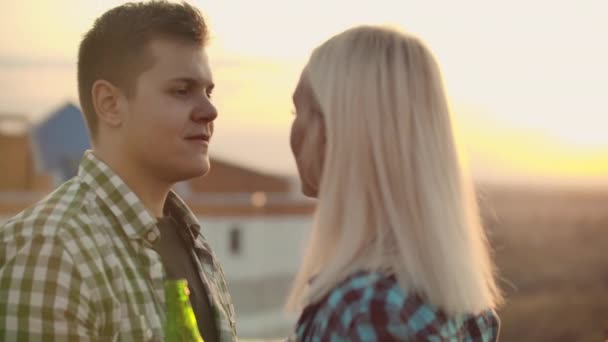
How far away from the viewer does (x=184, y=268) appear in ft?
10.6

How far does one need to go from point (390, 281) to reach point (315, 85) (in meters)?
0.44

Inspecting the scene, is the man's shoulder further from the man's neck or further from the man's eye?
the man's eye

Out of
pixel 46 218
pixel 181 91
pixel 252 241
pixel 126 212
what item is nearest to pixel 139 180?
pixel 126 212

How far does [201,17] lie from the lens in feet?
11.4

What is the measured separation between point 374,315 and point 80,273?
0.93 meters

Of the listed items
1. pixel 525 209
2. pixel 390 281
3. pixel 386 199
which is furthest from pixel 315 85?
pixel 525 209

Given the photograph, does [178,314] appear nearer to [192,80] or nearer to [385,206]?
[192,80]

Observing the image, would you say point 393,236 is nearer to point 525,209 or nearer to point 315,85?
point 315,85

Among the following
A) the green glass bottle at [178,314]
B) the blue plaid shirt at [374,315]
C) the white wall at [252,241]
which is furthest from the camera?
the white wall at [252,241]

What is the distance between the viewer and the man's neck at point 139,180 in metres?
3.20

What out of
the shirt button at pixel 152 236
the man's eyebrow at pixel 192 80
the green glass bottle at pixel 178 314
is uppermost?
the man's eyebrow at pixel 192 80

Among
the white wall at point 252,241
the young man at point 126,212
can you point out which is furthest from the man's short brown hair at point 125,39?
the white wall at point 252,241

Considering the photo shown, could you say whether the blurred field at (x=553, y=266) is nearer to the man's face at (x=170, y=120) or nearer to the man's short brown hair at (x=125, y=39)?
the man's face at (x=170, y=120)

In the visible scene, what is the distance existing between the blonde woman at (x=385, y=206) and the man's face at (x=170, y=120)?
85 cm
